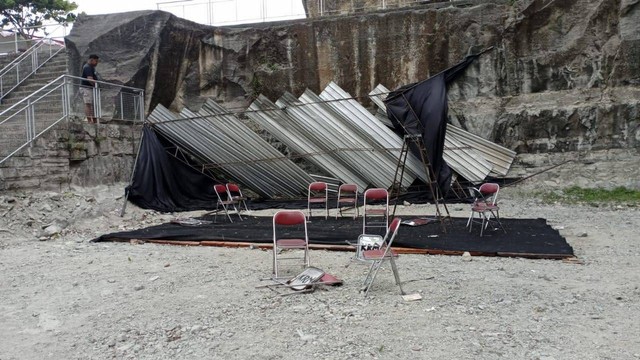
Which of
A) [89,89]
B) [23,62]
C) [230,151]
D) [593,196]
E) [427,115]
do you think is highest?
[23,62]

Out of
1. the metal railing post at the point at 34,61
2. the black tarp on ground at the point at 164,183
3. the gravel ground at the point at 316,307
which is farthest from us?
the metal railing post at the point at 34,61

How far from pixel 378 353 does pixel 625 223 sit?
267 inches

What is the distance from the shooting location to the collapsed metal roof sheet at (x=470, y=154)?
1174 cm

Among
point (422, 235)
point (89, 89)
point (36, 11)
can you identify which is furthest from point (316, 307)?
point (36, 11)

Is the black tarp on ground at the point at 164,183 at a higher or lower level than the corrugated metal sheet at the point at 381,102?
lower

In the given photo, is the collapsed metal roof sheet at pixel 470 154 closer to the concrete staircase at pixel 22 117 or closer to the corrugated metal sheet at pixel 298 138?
the corrugated metal sheet at pixel 298 138

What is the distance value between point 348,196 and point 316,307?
22.0 ft

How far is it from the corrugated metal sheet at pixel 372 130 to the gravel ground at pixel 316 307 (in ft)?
15.8

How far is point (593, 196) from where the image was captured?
A: 428 inches

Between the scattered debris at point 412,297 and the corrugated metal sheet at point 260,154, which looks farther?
the corrugated metal sheet at point 260,154

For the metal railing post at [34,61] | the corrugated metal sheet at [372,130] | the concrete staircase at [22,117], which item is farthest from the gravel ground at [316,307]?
the metal railing post at [34,61]

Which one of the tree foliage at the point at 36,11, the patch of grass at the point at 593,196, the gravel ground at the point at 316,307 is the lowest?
the patch of grass at the point at 593,196

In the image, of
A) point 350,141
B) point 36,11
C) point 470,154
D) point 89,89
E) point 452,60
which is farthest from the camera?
point 36,11

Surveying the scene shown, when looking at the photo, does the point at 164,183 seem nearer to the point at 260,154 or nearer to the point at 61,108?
the point at 260,154
